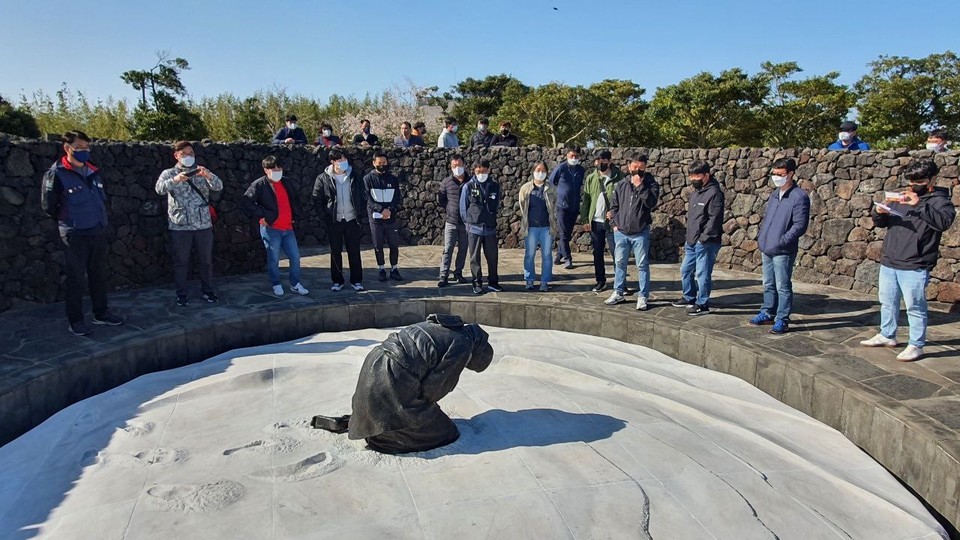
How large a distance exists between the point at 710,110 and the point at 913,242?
20117mm

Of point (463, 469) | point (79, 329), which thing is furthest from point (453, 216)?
point (463, 469)

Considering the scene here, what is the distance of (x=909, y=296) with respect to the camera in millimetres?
5289

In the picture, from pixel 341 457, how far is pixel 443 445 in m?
0.68

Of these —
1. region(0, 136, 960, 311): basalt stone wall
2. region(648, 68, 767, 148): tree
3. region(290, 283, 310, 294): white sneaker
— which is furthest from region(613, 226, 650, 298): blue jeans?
region(648, 68, 767, 148): tree

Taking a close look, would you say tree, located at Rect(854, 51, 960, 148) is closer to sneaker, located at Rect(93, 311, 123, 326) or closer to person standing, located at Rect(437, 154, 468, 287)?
person standing, located at Rect(437, 154, 468, 287)

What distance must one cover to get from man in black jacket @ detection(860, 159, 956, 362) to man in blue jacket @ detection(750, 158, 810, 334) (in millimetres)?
673

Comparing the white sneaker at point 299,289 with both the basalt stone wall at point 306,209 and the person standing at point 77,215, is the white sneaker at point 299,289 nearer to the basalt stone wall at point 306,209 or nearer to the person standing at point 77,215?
the basalt stone wall at point 306,209

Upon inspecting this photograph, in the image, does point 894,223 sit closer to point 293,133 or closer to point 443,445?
point 443,445

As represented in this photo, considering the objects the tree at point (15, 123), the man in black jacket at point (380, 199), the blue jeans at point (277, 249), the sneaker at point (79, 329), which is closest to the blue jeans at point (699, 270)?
the man in black jacket at point (380, 199)

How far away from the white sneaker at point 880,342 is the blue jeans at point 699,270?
165 centimetres

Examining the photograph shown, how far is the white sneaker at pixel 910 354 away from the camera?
5.37 meters

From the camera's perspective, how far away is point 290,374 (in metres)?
5.52

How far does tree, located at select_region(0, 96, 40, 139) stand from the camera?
12281mm

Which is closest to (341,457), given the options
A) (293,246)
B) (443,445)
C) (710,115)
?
(443,445)
